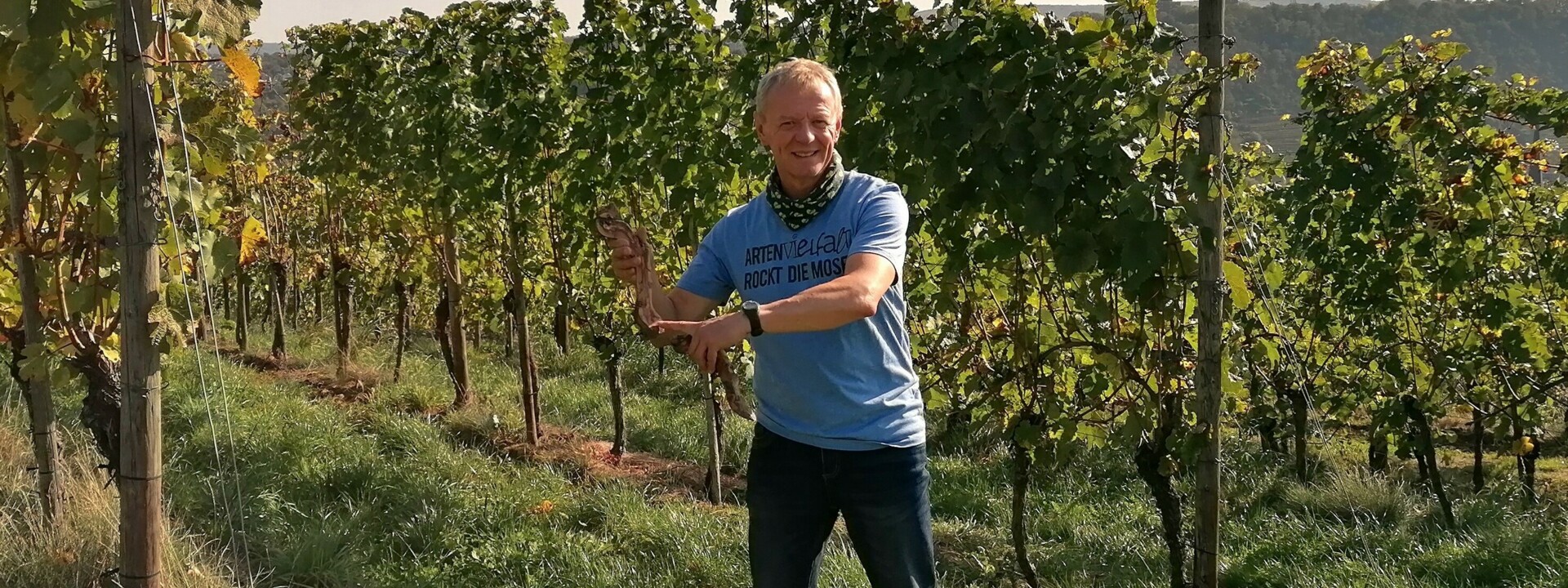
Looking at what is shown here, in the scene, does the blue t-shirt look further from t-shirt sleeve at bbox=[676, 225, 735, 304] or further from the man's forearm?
the man's forearm

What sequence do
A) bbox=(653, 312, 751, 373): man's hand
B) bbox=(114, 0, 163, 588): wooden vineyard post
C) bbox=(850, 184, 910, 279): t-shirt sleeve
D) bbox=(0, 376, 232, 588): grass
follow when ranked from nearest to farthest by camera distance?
bbox=(653, 312, 751, 373): man's hand < bbox=(850, 184, 910, 279): t-shirt sleeve < bbox=(114, 0, 163, 588): wooden vineyard post < bbox=(0, 376, 232, 588): grass

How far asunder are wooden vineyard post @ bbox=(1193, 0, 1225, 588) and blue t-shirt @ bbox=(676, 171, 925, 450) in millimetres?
969

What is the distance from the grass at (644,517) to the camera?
3.80 metres

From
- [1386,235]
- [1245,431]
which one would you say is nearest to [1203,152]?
[1386,235]

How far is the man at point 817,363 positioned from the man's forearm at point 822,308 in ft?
0.53

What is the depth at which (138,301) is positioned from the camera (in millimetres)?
2168

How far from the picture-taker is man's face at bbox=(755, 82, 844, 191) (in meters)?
1.89

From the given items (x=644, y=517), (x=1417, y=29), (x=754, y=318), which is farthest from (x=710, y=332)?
(x=1417, y=29)

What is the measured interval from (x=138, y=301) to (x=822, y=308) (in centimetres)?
147

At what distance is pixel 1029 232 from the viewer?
3.09 meters

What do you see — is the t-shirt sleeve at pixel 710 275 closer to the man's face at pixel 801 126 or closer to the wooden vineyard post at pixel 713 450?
the man's face at pixel 801 126

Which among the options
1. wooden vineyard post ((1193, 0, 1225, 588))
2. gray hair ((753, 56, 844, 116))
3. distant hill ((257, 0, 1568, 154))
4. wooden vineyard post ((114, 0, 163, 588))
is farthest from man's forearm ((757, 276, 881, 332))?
distant hill ((257, 0, 1568, 154))

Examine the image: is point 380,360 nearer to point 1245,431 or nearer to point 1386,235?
point 1245,431

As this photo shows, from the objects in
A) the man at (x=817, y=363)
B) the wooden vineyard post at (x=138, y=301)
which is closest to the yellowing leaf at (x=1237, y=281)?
the man at (x=817, y=363)
